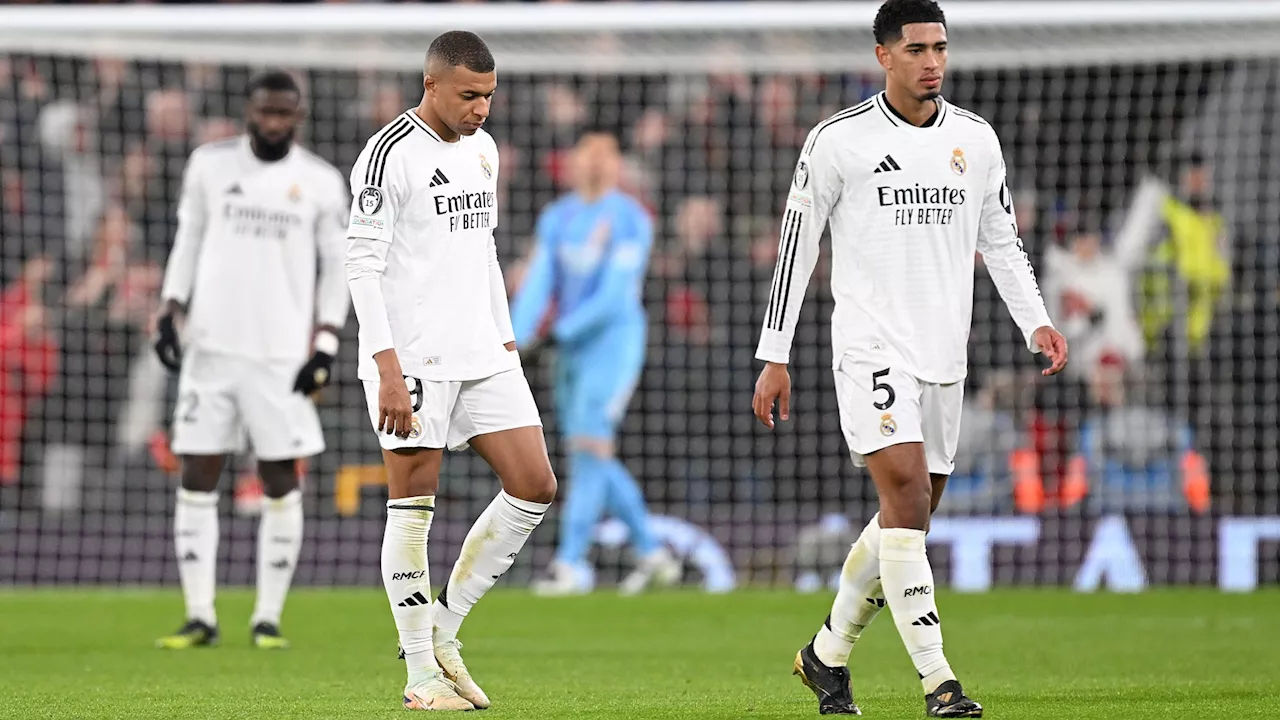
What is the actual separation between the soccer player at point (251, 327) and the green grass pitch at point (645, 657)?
1.46ft

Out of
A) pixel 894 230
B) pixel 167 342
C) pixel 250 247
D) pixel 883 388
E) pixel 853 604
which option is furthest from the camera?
pixel 250 247

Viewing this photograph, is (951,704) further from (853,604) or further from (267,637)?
(267,637)

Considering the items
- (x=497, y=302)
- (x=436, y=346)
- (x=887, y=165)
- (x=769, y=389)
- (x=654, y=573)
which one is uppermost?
(x=887, y=165)

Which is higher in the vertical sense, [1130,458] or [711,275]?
[711,275]

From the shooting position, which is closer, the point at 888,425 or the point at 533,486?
the point at 888,425

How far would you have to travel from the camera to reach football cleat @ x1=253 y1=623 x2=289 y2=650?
8.52 m

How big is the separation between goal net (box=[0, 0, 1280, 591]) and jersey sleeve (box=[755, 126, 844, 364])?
638 centimetres

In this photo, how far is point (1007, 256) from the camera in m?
5.98

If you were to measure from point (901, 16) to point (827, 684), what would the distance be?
1.99 metres

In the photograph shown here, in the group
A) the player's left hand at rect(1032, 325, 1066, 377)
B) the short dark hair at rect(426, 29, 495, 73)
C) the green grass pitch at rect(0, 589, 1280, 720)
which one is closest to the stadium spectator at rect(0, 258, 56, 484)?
the green grass pitch at rect(0, 589, 1280, 720)

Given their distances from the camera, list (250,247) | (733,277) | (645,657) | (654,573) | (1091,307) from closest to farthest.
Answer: (645,657) → (250,247) → (654,573) → (1091,307) → (733,277)

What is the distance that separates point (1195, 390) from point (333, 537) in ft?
19.2

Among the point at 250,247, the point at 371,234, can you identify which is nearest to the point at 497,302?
the point at 371,234

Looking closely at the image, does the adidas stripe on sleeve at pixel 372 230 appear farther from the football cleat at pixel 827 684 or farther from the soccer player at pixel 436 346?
the football cleat at pixel 827 684
